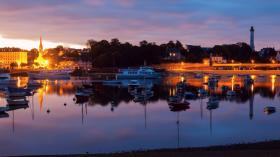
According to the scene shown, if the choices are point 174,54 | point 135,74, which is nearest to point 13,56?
point 174,54

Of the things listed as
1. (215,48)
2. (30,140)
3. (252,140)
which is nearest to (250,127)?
(252,140)

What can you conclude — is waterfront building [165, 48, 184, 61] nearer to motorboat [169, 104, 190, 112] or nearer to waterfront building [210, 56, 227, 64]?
waterfront building [210, 56, 227, 64]

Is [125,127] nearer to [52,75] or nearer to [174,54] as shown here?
[52,75]

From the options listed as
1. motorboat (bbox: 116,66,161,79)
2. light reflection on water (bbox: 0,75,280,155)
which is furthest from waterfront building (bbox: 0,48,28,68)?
light reflection on water (bbox: 0,75,280,155)

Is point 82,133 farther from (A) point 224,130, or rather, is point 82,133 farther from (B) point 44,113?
(B) point 44,113

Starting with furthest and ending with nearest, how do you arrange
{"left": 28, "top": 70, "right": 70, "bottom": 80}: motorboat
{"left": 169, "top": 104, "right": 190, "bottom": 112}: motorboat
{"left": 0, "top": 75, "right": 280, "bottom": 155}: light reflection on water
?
{"left": 28, "top": 70, "right": 70, "bottom": 80}: motorboat → {"left": 169, "top": 104, "right": 190, "bottom": 112}: motorboat → {"left": 0, "top": 75, "right": 280, "bottom": 155}: light reflection on water

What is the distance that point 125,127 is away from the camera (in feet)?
93.7

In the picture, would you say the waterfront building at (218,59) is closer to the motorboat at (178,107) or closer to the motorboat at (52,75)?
the motorboat at (52,75)

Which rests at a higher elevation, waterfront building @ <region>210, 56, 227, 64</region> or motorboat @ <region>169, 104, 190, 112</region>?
waterfront building @ <region>210, 56, 227, 64</region>

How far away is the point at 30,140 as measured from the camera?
24.1 metres

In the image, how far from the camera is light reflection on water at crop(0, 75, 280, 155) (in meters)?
22.6

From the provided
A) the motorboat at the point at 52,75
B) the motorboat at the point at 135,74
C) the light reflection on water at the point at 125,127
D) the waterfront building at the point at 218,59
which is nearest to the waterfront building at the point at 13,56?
the waterfront building at the point at 218,59

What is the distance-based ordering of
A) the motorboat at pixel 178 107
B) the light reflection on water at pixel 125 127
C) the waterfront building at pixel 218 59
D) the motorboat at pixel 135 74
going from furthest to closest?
the waterfront building at pixel 218 59 → the motorboat at pixel 135 74 → the motorboat at pixel 178 107 → the light reflection on water at pixel 125 127

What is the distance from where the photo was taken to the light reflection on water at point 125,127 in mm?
22625
